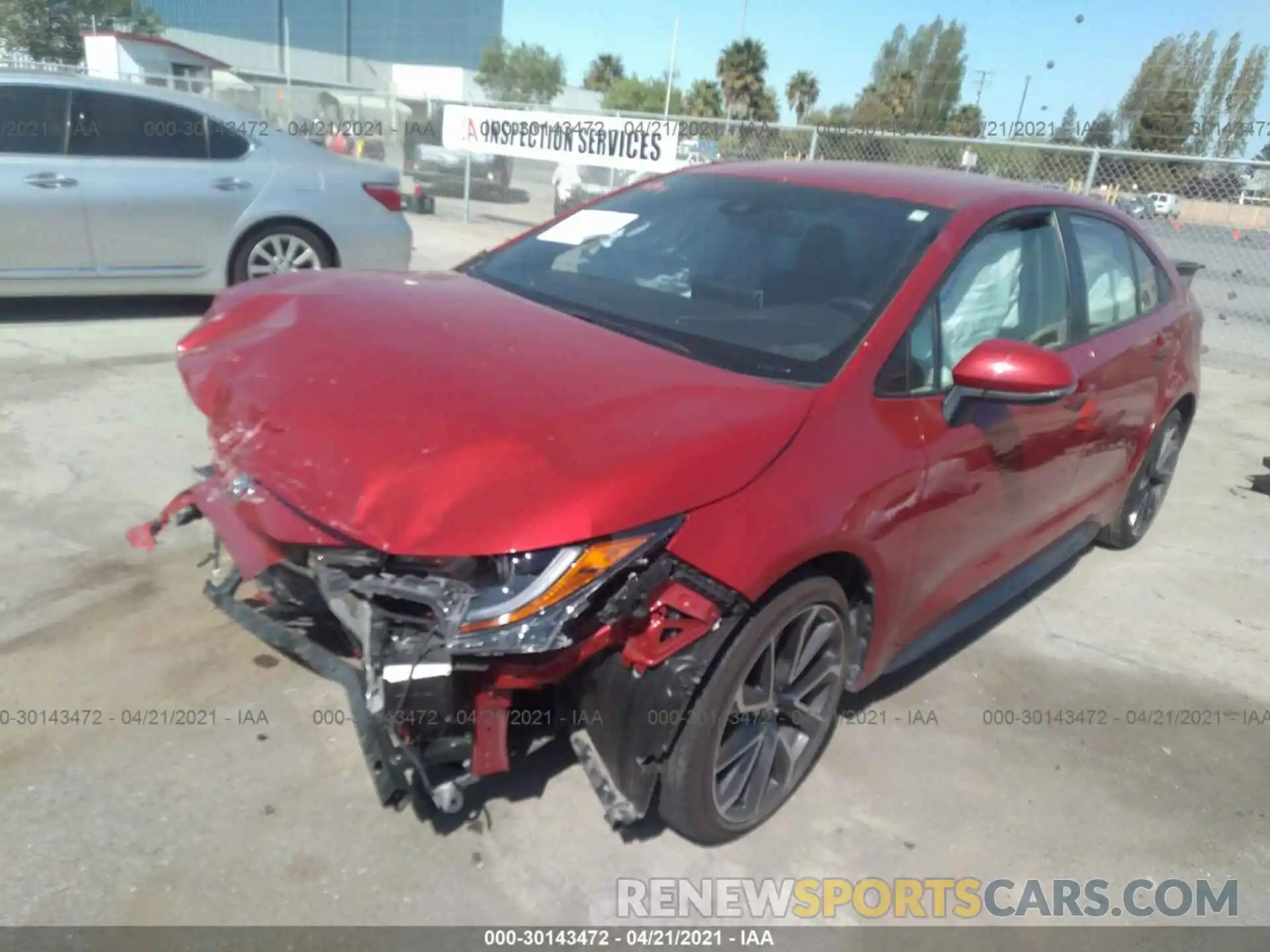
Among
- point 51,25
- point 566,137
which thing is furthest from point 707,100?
point 566,137

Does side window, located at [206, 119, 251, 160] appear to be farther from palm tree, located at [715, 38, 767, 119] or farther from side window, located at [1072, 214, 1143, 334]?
palm tree, located at [715, 38, 767, 119]

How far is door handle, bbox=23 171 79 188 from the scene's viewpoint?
6.16 meters

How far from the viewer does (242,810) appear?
101 inches

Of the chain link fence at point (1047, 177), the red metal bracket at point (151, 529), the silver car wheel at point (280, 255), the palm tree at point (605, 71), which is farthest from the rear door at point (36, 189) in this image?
the palm tree at point (605, 71)

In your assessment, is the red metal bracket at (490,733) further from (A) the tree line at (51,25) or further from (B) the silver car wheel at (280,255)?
(A) the tree line at (51,25)

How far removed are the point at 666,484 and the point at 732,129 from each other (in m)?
12.9

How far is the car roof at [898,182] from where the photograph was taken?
330 centimetres

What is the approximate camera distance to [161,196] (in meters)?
Result: 6.55

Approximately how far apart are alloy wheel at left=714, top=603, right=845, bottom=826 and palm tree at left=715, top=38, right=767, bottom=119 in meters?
51.8

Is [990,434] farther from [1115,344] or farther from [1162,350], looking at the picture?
[1162,350]

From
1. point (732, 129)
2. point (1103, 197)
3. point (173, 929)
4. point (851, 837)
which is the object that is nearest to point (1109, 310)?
point (851, 837)

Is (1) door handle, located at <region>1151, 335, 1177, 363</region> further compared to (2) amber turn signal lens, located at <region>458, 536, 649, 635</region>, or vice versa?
(1) door handle, located at <region>1151, 335, 1177, 363</region>

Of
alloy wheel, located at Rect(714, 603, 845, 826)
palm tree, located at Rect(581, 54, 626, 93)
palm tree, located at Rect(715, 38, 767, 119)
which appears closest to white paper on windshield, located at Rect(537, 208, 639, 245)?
alloy wheel, located at Rect(714, 603, 845, 826)

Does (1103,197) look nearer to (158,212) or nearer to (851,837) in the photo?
(158,212)
